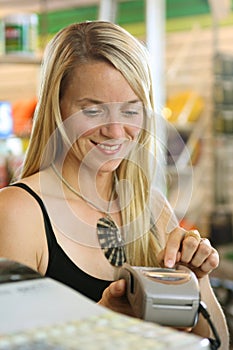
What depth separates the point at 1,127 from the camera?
3629 millimetres

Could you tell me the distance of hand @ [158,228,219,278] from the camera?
33.1 inches

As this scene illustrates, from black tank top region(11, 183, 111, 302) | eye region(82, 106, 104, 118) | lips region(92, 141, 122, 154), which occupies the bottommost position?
black tank top region(11, 183, 111, 302)

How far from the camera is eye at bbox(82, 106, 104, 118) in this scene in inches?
38.4

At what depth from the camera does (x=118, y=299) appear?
0.73 m

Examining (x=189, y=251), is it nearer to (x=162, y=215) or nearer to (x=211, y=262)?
(x=211, y=262)

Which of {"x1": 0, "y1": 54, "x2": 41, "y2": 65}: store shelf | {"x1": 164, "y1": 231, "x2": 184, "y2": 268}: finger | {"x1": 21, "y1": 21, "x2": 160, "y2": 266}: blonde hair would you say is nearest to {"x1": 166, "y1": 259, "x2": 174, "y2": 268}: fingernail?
{"x1": 164, "y1": 231, "x2": 184, "y2": 268}: finger

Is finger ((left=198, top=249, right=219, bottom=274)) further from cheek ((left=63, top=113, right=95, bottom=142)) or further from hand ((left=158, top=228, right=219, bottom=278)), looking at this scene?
cheek ((left=63, top=113, right=95, bottom=142))

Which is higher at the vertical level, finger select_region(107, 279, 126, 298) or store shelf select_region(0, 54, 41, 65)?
store shelf select_region(0, 54, 41, 65)


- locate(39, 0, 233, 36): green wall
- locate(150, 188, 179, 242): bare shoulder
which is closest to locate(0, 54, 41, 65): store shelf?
locate(150, 188, 179, 242): bare shoulder

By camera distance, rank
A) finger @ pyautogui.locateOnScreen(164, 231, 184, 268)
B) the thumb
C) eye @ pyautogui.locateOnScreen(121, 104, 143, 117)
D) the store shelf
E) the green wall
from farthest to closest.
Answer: the green wall < the store shelf < eye @ pyautogui.locateOnScreen(121, 104, 143, 117) < finger @ pyautogui.locateOnScreen(164, 231, 184, 268) < the thumb

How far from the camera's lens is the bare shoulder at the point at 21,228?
38.3 inches

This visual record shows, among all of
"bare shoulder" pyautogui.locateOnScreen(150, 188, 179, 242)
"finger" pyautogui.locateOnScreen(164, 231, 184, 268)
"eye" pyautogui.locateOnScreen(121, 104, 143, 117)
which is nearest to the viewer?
"finger" pyautogui.locateOnScreen(164, 231, 184, 268)

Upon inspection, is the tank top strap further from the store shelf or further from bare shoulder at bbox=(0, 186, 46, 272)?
the store shelf

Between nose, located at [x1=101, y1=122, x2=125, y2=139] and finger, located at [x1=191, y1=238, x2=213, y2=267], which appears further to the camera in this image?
nose, located at [x1=101, y1=122, x2=125, y2=139]
